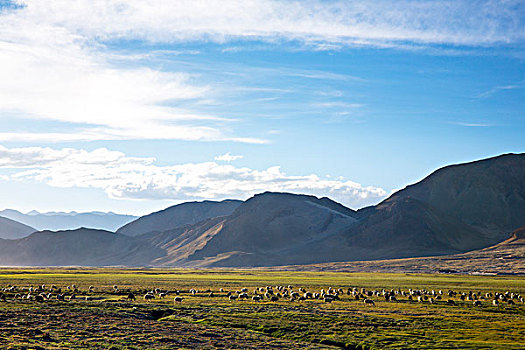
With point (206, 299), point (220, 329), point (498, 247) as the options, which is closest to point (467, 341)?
point (220, 329)

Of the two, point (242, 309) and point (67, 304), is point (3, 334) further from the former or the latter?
point (242, 309)

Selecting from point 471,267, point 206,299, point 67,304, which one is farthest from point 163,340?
point 471,267

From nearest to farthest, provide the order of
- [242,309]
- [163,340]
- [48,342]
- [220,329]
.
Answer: [48,342]
[163,340]
[220,329]
[242,309]

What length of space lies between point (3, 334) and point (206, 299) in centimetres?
2807

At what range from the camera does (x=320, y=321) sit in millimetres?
39438

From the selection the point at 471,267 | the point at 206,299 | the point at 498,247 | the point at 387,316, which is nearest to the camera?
the point at 387,316

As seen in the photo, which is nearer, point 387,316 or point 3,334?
point 3,334

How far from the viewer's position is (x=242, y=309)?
Answer: 46031 mm

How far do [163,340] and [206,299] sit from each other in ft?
84.2

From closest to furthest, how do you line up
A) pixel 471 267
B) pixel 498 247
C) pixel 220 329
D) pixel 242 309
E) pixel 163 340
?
pixel 163 340 → pixel 220 329 → pixel 242 309 → pixel 471 267 → pixel 498 247

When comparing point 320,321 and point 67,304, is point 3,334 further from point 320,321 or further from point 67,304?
point 320,321

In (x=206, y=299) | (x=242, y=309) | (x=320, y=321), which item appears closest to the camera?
(x=320, y=321)

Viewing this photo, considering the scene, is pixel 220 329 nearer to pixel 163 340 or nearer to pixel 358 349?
pixel 163 340

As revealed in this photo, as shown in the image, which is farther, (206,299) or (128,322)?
(206,299)
